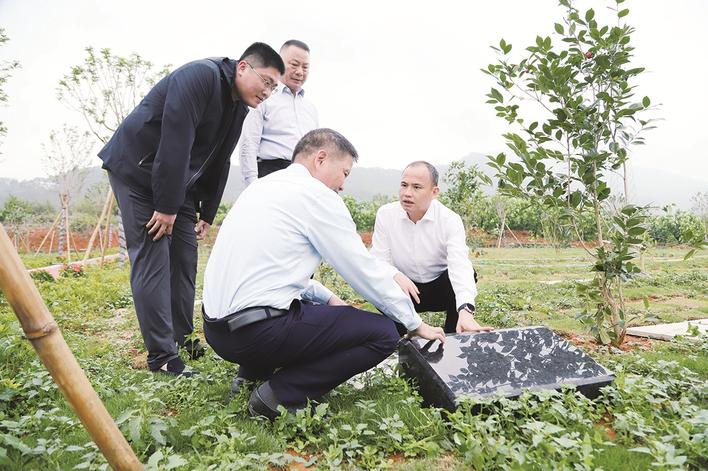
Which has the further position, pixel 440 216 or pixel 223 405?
pixel 440 216

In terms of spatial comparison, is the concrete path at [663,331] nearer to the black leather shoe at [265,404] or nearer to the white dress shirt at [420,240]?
the white dress shirt at [420,240]

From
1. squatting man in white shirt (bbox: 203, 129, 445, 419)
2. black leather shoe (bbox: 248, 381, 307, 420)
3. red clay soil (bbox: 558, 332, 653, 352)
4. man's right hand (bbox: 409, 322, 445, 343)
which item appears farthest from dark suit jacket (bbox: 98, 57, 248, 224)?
red clay soil (bbox: 558, 332, 653, 352)

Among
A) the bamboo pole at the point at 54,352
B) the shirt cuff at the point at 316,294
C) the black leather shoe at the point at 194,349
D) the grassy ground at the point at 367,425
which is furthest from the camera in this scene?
the black leather shoe at the point at 194,349

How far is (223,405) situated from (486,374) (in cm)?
142

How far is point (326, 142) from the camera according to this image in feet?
8.45

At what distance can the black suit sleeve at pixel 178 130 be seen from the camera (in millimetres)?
2939

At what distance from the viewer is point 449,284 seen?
376 cm

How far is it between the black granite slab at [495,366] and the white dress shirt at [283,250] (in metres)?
0.43

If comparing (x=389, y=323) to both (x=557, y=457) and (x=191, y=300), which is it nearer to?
(x=557, y=457)

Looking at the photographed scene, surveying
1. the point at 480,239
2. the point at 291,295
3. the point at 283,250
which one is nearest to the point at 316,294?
the point at 291,295

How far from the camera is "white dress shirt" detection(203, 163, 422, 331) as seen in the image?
2.29 metres

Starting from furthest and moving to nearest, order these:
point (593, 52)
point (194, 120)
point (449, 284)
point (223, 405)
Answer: point (449, 284) < point (593, 52) < point (194, 120) < point (223, 405)

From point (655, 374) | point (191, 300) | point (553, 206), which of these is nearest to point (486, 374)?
point (655, 374)

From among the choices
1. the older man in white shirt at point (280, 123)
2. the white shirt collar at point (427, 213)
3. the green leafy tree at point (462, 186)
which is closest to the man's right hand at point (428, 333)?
the white shirt collar at point (427, 213)
